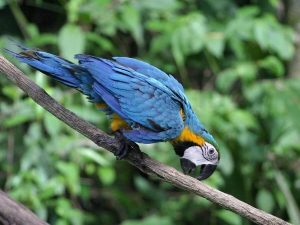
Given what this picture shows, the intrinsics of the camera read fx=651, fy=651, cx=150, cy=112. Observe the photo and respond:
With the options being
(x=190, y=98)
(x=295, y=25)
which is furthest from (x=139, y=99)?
(x=295, y=25)

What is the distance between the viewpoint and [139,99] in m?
2.24

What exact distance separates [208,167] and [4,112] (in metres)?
1.31

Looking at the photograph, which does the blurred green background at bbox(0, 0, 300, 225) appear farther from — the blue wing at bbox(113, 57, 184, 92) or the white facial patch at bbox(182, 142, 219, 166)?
the white facial patch at bbox(182, 142, 219, 166)

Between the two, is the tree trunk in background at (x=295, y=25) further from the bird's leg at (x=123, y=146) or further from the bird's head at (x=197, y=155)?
the bird's leg at (x=123, y=146)

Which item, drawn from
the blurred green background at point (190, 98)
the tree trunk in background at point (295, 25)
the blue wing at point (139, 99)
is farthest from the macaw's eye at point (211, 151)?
the tree trunk in background at point (295, 25)

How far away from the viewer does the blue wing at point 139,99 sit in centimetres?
219

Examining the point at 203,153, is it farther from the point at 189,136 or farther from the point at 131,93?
the point at 131,93

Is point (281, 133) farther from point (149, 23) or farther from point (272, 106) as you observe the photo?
point (149, 23)

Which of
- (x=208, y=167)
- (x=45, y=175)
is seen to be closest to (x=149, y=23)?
(x=45, y=175)

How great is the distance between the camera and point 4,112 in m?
3.19

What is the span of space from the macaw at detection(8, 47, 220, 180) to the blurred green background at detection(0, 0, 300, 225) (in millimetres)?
801

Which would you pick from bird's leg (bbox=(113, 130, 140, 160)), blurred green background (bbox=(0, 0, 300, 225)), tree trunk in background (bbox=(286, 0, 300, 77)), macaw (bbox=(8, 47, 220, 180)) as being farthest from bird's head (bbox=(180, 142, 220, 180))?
tree trunk in background (bbox=(286, 0, 300, 77))

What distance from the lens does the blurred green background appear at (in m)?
3.13

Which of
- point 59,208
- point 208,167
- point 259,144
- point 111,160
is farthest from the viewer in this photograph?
point 259,144
